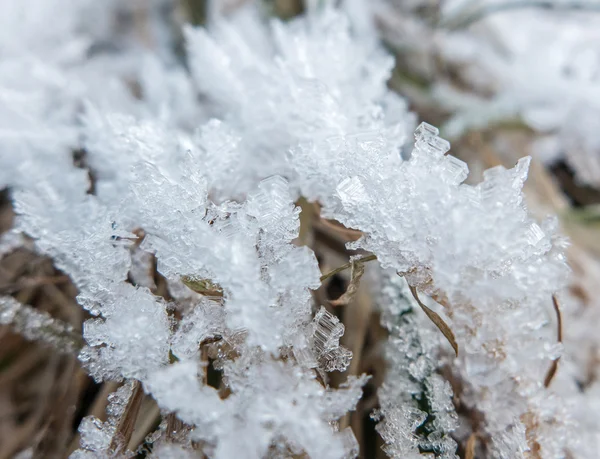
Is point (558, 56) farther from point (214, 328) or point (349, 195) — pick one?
point (214, 328)

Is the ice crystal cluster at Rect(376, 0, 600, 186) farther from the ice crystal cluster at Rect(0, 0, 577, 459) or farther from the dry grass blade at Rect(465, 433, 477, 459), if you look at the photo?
the dry grass blade at Rect(465, 433, 477, 459)

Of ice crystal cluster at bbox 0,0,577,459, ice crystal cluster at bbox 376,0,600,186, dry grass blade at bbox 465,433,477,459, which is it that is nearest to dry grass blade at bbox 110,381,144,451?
ice crystal cluster at bbox 0,0,577,459

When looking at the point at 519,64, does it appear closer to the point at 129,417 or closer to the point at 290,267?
the point at 290,267

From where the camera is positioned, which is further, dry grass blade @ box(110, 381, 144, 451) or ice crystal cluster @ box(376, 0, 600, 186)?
ice crystal cluster @ box(376, 0, 600, 186)

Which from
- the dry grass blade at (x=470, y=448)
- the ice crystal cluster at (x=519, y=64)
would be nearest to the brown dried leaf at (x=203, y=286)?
the dry grass blade at (x=470, y=448)

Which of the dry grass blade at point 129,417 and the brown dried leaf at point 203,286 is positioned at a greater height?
the brown dried leaf at point 203,286

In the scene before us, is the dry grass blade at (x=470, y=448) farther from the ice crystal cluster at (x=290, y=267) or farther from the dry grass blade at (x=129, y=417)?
the dry grass blade at (x=129, y=417)

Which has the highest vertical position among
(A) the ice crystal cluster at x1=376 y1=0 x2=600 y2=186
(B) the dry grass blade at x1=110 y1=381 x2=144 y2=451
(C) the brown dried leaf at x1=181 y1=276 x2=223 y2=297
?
(C) the brown dried leaf at x1=181 y1=276 x2=223 y2=297

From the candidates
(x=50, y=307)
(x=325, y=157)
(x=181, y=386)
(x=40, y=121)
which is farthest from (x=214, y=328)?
(x=40, y=121)
